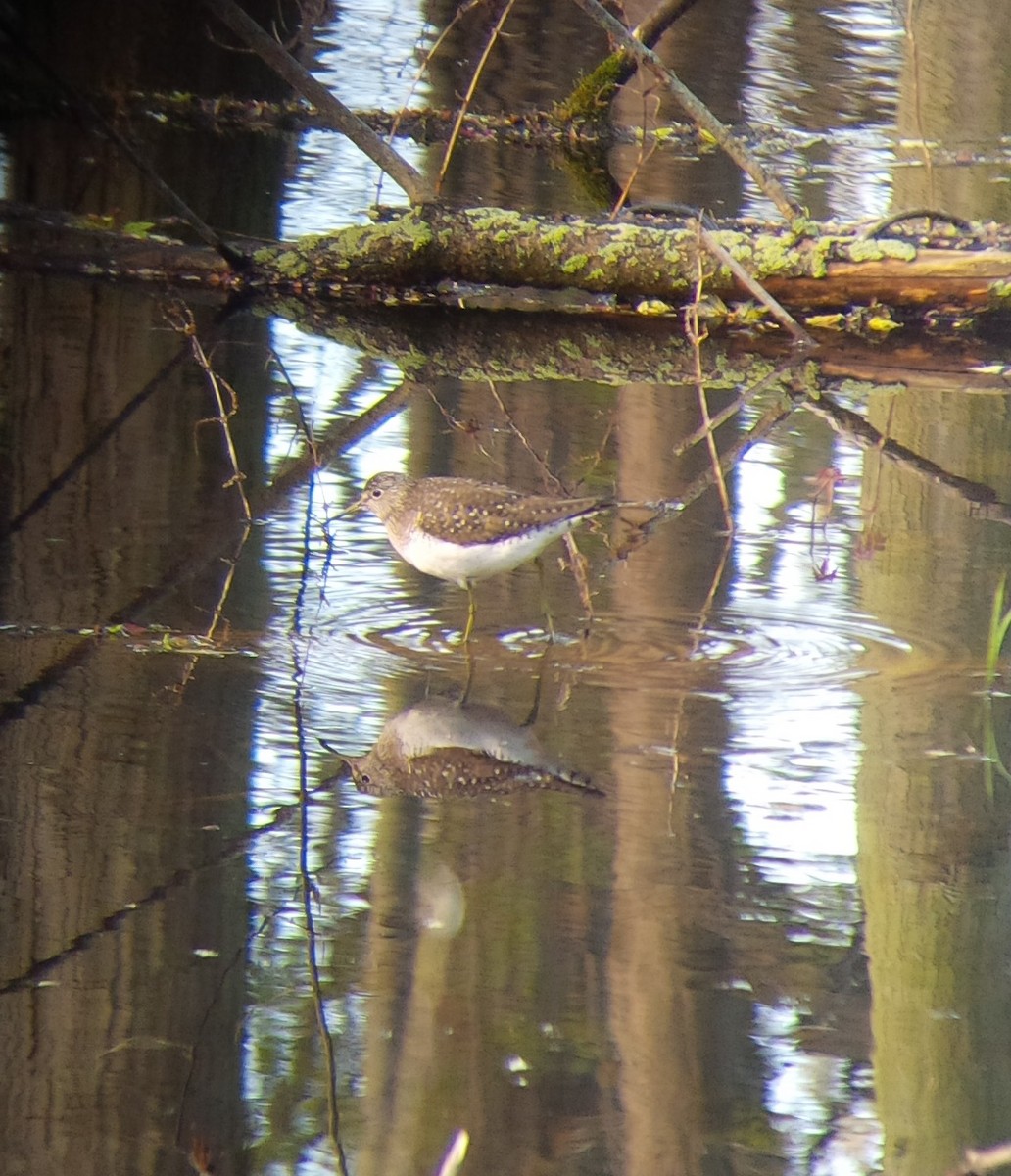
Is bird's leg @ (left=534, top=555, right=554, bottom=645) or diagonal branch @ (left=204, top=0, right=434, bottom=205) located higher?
diagonal branch @ (left=204, top=0, right=434, bottom=205)

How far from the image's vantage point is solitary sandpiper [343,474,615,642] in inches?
238

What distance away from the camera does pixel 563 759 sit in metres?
5.47

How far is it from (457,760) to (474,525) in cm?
102

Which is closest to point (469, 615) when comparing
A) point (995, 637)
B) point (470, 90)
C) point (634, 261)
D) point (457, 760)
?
point (457, 760)

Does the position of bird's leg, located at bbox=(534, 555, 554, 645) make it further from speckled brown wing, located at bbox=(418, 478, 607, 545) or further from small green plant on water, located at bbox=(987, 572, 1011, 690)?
small green plant on water, located at bbox=(987, 572, 1011, 690)

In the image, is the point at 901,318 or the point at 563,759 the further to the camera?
the point at 901,318

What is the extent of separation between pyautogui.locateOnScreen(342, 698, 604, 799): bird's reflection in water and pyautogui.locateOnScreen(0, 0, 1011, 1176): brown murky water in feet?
0.05

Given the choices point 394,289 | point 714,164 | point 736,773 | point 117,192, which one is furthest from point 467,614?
point 714,164

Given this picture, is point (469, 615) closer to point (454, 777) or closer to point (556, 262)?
point (454, 777)

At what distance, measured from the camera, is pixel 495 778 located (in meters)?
5.29

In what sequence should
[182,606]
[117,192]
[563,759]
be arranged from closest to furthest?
[563,759] < [182,606] < [117,192]

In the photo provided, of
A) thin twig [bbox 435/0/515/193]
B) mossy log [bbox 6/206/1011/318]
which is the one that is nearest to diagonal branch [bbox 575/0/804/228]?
mossy log [bbox 6/206/1011/318]

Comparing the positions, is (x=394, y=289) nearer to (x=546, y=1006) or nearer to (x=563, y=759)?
(x=563, y=759)

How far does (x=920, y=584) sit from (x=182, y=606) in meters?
2.76
